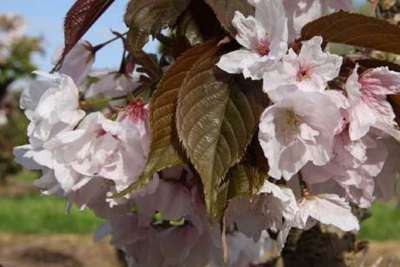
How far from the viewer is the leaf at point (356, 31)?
0.58 m

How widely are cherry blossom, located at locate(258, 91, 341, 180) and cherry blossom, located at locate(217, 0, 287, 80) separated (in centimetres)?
3

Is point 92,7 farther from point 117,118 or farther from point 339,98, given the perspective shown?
point 339,98

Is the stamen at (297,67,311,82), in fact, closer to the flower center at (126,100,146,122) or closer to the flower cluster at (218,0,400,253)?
the flower cluster at (218,0,400,253)

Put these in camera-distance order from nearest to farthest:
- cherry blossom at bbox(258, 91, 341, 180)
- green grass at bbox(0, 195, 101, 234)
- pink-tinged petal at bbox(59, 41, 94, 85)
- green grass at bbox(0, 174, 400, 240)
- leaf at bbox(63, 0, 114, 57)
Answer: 1. cherry blossom at bbox(258, 91, 341, 180)
2. leaf at bbox(63, 0, 114, 57)
3. pink-tinged petal at bbox(59, 41, 94, 85)
4. green grass at bbox(0, 174, 400, 240)
5. green grass at bbox(0, 195, 101, 234)

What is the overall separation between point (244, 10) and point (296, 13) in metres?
0.05

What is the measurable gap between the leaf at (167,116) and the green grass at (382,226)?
508cm

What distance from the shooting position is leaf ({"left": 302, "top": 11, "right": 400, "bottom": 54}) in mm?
585

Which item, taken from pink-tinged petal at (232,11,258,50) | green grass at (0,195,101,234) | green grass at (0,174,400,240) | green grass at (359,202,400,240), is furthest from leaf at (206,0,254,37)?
green grass at (0,195,101,234)

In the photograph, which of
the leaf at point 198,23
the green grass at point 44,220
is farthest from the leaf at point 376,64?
the green grass at point 44,220

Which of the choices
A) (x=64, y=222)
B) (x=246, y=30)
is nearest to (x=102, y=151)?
(x=246, y=30)

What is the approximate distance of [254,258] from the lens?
1152mm

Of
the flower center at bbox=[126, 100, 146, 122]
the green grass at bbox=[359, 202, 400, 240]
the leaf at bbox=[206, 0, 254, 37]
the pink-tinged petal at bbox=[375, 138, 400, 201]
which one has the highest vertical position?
the leaf at bbox=[206, 0, 254, 37]

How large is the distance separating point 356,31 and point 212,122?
13 centimetres

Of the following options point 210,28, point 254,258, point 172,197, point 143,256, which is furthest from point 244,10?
point 254,258
